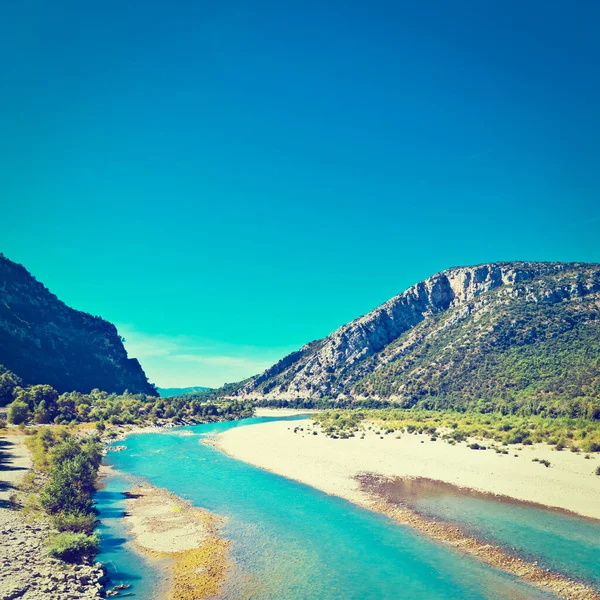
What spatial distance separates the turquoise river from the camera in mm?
18391

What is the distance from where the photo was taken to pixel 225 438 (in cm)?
7500

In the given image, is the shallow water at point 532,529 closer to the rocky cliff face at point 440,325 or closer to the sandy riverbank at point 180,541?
the sandy riverbank at point 180,541

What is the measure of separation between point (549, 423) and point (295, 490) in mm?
40158

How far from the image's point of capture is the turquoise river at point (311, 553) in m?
18.4

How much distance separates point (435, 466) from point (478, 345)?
84214mm

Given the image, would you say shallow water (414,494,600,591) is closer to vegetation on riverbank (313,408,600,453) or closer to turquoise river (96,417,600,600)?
turquoise river (96,417,600,600)

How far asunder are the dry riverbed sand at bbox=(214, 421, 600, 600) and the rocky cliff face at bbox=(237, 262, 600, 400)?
212ft

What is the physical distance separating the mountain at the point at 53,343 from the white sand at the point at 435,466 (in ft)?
278

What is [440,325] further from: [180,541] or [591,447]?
[180,541]

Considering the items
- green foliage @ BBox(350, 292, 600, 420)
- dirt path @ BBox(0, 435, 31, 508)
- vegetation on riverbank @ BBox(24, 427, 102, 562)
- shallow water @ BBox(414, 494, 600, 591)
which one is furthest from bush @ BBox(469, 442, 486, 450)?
dirt path @ BBox(0, 435, 31, 508)

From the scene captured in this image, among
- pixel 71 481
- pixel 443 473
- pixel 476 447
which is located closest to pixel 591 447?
pixel 476 447

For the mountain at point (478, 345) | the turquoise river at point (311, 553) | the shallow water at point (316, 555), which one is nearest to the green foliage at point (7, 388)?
the shallow water at point (316, 555)

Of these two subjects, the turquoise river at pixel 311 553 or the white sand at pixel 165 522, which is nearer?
the turquoise river at pixel 311 553

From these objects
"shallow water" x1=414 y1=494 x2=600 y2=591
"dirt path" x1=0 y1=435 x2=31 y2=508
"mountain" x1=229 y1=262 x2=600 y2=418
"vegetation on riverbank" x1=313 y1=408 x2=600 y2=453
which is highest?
"mountain" x1=229 y1=262 x2=600 y2=418
